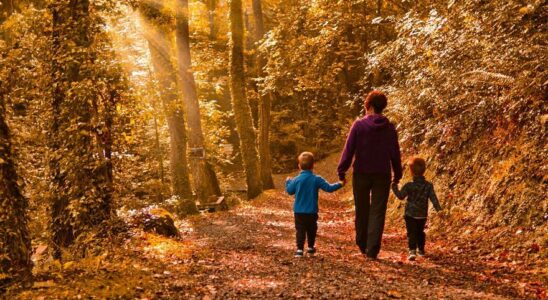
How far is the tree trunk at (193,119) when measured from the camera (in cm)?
1653

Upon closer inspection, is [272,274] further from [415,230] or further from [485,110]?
[485,110]

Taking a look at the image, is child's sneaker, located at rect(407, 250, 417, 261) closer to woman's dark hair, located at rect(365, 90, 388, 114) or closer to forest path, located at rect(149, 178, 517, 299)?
forest path, located at rect(149, 178, 517, 299)

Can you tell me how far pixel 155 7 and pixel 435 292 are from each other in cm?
1088

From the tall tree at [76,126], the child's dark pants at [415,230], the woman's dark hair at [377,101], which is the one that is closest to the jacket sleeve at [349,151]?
the woman's dark hair at [377,101]

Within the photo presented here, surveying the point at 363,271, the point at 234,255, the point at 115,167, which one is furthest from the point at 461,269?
the point at 115,167

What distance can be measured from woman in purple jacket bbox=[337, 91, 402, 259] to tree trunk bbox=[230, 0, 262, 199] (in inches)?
557

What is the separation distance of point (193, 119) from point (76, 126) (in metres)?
10.9

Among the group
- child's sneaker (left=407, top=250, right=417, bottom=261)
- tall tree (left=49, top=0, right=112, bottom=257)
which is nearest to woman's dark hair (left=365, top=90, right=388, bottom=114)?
child's sneaker (left=407, top=250, right=417, bottom=261)

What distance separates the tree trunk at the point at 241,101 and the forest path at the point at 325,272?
1126 centimetres

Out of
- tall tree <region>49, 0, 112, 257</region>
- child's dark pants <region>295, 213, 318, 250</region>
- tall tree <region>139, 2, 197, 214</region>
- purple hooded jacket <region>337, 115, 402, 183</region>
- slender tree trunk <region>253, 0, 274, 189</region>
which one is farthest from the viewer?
slender tree trunk <region>253, 0, 274, 189</region>

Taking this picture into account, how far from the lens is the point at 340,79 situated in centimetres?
3656

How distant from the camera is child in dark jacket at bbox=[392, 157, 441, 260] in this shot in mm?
7277

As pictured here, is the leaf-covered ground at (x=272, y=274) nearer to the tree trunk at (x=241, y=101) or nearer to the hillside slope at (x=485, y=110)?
the hillside slope at (x=485, y=110)

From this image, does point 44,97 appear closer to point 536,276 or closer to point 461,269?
point 461,269
